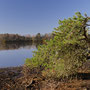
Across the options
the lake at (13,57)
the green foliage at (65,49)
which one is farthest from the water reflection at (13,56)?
the green foliage at (65,49)

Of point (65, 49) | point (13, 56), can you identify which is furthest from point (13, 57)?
→ point (65, 49)

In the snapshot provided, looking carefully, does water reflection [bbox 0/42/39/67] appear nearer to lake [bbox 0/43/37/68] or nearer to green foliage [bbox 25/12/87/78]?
lake [bbox 0/43/37/68]

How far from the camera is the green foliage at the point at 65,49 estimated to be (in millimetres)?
5602

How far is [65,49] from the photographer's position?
6.05 meters

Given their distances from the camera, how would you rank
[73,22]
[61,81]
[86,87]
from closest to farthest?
[73,22]
[86,87]
[61,81]

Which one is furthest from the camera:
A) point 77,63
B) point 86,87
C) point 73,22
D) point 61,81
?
point 61,81

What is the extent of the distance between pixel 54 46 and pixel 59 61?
949mm

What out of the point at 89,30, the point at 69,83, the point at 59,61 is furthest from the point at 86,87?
the point at 89,30

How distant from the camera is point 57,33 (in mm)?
5934

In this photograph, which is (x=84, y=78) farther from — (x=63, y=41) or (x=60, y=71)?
(x=63, y=41)

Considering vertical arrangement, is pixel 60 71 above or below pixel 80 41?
below

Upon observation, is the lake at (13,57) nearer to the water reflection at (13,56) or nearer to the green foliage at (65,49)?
the water reflection at (13,56)

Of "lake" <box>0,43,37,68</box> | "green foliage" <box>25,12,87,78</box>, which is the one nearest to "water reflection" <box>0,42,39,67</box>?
"lake" <box>0,43,37,68</box>

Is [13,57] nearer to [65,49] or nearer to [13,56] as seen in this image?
[13,56]
